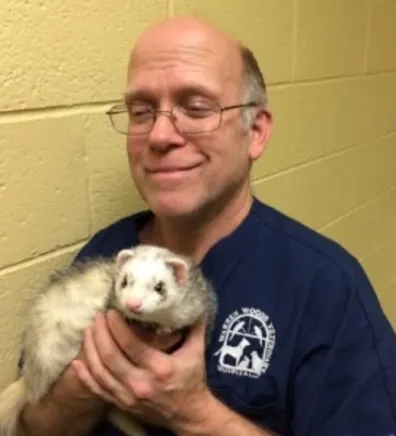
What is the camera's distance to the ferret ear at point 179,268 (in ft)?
3.61

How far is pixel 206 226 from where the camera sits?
4.41 feet

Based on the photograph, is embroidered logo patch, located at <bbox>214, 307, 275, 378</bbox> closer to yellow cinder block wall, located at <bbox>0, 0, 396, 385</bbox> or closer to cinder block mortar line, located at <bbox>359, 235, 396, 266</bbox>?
yellow cinder block wall, located at <bbox>0, 0, 396, 385</bbox>

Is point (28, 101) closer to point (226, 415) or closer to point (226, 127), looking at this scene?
point (226, 127)

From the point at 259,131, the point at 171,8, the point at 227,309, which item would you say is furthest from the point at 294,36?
the point at 227,309

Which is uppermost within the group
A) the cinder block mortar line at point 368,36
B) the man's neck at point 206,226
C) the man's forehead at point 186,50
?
the man's forehead at point 186,50

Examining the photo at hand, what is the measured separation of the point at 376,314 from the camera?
119cm

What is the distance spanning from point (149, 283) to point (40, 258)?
36 cm

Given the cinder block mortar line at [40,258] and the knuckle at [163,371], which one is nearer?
the knuckle at [163,371]

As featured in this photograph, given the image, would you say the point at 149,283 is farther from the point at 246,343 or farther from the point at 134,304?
the point at 246,343

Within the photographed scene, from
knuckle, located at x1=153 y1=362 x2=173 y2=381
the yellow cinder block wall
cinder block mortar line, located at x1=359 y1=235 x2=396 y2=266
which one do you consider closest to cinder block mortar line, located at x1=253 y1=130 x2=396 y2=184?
the yellow cinder block wall

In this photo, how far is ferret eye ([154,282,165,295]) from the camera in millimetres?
1065

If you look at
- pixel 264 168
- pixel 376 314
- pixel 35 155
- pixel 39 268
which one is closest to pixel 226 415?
pixel 376 314

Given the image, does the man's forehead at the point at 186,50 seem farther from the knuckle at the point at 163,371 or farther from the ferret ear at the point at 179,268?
the knuckle at the point at 163,371

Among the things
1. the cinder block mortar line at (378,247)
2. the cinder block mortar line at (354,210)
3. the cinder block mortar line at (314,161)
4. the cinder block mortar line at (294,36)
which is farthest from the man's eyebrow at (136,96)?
the cinder block mortar line at (378,247)
